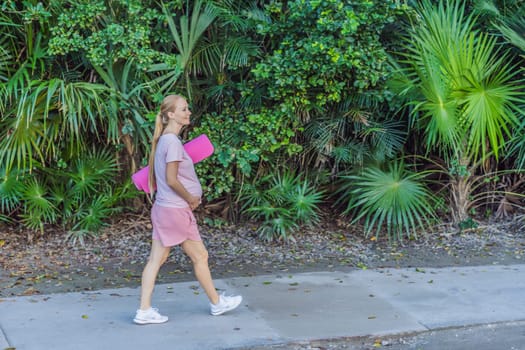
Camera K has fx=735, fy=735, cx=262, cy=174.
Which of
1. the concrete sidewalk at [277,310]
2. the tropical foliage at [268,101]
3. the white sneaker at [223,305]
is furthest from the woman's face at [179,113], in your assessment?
the tropical foliage at [268,101]

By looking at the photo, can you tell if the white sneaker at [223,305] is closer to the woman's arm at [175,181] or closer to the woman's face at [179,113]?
the woman's arm at [175,181]

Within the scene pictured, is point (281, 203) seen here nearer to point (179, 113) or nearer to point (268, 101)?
point (268, 101)

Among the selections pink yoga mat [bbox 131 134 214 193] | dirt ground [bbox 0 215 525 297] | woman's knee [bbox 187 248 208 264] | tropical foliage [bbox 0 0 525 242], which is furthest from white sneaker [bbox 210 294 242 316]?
tropical foliage [bbox 0 0 525 242]

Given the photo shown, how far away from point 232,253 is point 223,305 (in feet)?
7.09

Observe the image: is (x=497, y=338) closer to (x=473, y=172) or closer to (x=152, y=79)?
(x=473, y=172)

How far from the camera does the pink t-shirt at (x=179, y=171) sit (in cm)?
509

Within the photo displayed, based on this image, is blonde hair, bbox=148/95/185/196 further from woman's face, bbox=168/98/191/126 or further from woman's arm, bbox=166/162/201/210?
woman's arm, bbox=166/162/201/210

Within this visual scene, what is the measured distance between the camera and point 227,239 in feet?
26.8

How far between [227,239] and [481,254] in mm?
2724

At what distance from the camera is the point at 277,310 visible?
18.9ft

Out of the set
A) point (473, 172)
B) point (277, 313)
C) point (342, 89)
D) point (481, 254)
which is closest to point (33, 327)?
point (277, 313)

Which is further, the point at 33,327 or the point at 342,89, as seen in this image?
the point at 342,89

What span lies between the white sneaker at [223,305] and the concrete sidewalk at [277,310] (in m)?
0.07

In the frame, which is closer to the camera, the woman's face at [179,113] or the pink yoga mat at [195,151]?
the woman's face at [179,113]
